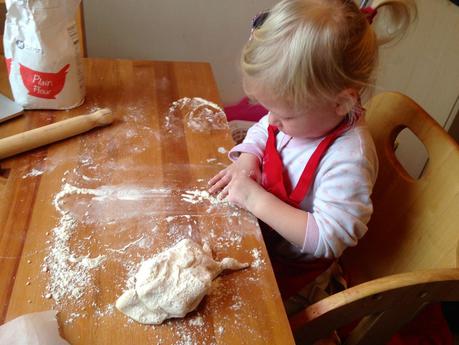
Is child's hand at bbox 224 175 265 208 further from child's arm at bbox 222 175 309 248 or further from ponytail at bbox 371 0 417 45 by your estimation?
ponytail at bbox 371 0 417 45

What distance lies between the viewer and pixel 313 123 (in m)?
0.73

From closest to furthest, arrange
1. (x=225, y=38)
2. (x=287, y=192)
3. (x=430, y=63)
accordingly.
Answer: (x=287, y=192), (x=430, y=63), (x=225, y=38)

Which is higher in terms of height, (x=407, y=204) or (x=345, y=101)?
(x=345, y=101)

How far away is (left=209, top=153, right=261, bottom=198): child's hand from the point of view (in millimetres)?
749

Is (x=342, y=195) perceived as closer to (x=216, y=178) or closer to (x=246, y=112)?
(x=216, y=178)

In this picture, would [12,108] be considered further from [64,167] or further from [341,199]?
[341,199]

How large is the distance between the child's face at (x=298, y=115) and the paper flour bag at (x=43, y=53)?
0.39m

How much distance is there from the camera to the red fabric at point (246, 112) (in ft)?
5.88

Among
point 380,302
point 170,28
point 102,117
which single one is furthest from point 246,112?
point 380,302

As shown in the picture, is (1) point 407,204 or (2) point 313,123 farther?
(1) point 407,204

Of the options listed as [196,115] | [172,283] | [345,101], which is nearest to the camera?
[172,283]

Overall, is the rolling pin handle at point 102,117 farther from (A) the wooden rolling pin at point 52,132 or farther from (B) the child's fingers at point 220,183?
(B) the child's fingers at point 220,183

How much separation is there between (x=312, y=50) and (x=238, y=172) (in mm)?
271

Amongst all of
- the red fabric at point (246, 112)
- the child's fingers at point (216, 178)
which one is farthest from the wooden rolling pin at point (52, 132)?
the red fabric at point (246, 112)
